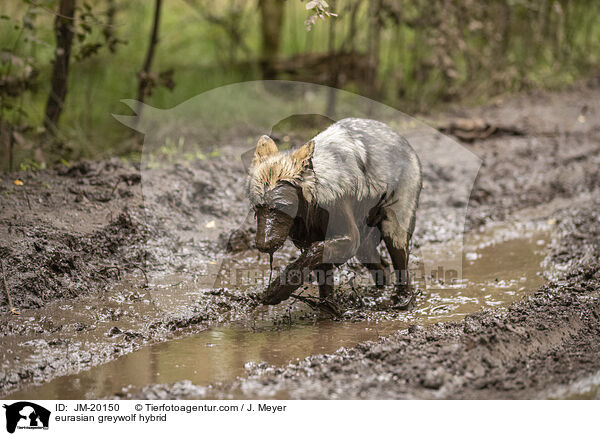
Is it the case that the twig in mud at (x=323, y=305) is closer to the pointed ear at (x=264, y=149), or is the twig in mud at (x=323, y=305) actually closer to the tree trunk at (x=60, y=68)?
the pointed ear at (x=264, y=149)

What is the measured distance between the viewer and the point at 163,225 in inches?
298

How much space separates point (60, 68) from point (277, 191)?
5339 mm

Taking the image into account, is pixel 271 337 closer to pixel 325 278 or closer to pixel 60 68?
pixel 325 278

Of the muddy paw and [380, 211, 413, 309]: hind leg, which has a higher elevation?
[380, 211, 413, 309]: hind leg

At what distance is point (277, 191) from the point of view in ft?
17.2

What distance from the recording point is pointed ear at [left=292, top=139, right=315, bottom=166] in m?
5.27

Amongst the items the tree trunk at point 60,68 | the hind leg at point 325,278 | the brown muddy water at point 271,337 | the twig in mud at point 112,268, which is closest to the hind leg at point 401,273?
the brown muddy water at point 271,337

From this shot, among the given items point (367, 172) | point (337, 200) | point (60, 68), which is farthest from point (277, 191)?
point (60, 68)

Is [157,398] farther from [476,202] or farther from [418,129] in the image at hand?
[418,129]

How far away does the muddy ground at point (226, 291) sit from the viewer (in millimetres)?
4730
